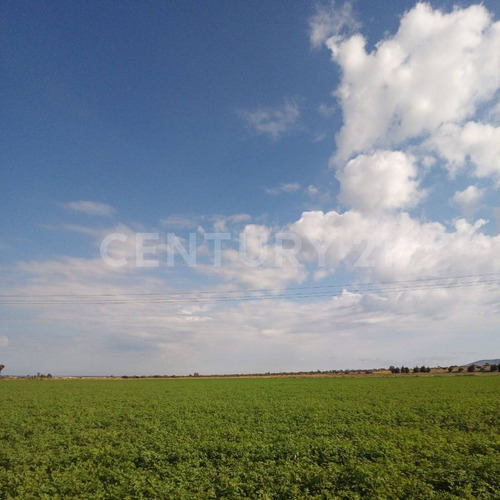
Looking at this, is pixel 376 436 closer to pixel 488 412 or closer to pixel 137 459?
pixel 137 459

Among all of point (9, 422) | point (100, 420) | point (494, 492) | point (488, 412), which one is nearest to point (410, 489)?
point (494, 492)

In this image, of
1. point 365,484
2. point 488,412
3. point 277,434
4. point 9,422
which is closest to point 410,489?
point 365,484

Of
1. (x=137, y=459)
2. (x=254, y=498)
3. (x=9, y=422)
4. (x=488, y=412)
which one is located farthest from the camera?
(x=488, y=412)

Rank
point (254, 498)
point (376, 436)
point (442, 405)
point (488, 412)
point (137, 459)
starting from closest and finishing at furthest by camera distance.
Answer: point (254, 498) → point (137, 459) → point (376, 436) → point (488, 412) → point (442, 405)

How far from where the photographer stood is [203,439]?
18.7 m

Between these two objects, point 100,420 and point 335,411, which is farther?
point 335,411

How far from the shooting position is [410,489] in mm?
11484

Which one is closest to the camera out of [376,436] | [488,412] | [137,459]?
[137,459]

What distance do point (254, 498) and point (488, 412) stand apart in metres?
24.7

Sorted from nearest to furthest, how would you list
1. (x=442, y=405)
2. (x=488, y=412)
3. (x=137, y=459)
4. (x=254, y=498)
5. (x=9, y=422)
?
1. (x=254, y=498)
2. (x=137, y=459)
3. (x=9, y=422)
4. (x=488, y=412)
5. (x=442, y=405)

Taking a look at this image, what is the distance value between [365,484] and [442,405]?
76.7 feet

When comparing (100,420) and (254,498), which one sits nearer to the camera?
(254,498)

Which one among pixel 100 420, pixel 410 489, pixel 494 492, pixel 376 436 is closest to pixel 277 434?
pixel 376 436

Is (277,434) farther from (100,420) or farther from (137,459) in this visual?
(100,420)
